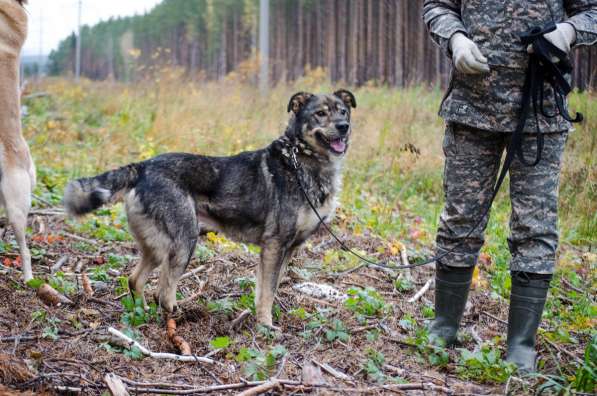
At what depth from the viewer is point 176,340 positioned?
11.3ft

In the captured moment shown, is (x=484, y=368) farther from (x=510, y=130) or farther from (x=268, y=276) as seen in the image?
(x=268, y=276)

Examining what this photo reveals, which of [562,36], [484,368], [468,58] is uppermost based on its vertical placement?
[562,36]

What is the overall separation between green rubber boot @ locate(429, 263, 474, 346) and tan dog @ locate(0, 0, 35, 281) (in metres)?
2.90

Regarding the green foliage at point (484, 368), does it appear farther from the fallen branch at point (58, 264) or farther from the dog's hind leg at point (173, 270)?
the fallen branch at point (58, 264)

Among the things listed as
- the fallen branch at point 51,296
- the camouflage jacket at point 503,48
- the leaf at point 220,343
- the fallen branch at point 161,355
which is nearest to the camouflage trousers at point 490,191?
the camouflage jacket at point 503,48

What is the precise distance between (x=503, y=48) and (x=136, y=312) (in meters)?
2.79

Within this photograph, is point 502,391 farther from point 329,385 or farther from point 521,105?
point 521,105

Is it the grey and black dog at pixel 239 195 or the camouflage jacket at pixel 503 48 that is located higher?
the camouflage jacket at pixel 503 48

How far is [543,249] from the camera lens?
3309 mm

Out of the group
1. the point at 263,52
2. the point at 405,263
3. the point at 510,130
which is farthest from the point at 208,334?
the point at 263,52

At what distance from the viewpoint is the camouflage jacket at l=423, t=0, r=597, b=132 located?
127 inches

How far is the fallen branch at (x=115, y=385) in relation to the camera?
8.54 feet

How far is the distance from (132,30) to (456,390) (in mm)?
74515

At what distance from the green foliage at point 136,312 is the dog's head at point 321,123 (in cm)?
162
